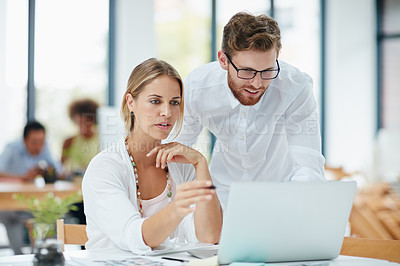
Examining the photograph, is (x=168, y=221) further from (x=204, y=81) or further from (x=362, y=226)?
(x=362, y=226)

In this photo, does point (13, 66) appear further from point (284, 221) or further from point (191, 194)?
point (284, 221)

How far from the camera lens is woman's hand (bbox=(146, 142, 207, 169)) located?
6.02 feet

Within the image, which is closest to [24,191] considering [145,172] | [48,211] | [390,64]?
[48,211]

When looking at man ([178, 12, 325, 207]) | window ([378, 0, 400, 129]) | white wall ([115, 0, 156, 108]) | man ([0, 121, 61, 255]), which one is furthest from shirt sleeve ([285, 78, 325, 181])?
window ([378, 0, 400, 129])

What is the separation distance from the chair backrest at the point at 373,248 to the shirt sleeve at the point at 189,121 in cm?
99

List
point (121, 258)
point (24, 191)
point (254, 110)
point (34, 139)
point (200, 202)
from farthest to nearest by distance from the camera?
point (34, 139) → point (24, 191) → point (254, 110) → point (200, 202) → point (121, 258)

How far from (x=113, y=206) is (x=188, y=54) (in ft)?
14.7

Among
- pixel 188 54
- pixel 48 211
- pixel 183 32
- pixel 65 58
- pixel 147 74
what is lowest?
pixel 48 211

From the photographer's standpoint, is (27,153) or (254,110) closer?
(254,110)

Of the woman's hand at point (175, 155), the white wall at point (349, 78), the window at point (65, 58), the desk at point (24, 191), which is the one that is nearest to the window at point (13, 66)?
the window at point (65, 58)

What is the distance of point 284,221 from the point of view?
4.43 feet

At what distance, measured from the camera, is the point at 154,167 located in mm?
1987

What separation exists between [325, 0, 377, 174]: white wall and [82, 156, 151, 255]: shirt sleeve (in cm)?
575

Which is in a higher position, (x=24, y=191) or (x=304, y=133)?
(x=304, y=133)
